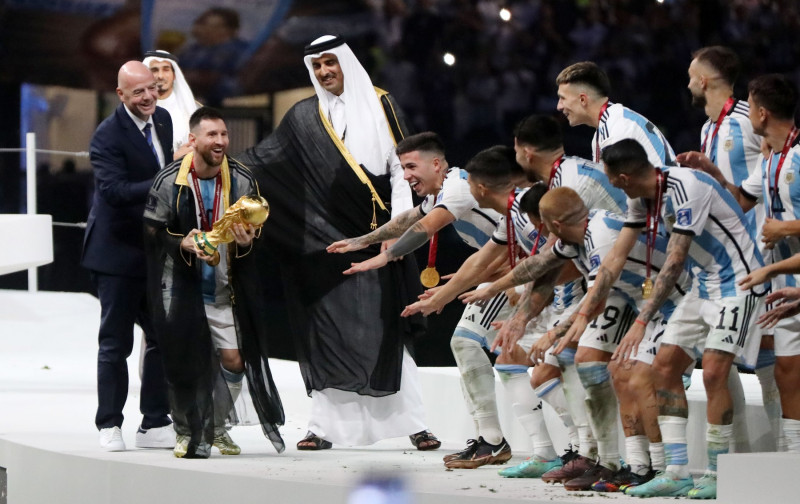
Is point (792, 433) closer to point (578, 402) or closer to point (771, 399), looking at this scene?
point (771, 399)

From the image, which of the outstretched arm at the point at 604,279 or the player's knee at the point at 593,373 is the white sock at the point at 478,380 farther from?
the outstretched arm at the point at 604,279

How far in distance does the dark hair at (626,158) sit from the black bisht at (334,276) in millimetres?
1978

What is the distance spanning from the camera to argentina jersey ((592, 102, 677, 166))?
5051 mm

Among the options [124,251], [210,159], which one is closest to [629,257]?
[210,159]

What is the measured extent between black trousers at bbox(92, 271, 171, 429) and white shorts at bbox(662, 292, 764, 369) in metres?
2.22

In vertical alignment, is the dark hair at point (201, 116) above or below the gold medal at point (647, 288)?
above

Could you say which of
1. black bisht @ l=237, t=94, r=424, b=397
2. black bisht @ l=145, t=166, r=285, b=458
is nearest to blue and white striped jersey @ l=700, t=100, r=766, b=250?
black bisht @ l=237, t=94, r=424, b=397

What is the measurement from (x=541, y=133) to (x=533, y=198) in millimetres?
223

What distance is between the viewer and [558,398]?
5195mm

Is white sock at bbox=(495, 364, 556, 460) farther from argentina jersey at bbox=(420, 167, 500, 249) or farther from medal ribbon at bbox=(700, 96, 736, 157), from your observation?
medal ribbon at bbox=(700, 96, 736, 157)

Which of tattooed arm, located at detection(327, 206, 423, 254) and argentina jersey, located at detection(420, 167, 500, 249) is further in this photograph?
tattooed arm, located at detection(327, 206, 423, 254)

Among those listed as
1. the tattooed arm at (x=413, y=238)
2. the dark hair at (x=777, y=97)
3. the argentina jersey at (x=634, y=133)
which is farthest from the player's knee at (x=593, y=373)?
the tattooed arm at (x=413, y=238)

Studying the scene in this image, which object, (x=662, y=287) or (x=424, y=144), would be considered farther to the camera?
(x=424, y=144)

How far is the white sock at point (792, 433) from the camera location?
463 centimetres
